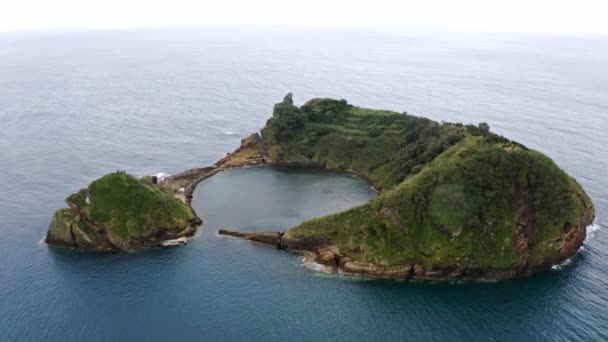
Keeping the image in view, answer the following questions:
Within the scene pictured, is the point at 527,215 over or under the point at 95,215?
over

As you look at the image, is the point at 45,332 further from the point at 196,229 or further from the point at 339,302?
the point at 339,302

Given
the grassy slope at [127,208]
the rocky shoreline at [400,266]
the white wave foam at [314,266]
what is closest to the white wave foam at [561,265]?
the rocky shoreline at [400,266]

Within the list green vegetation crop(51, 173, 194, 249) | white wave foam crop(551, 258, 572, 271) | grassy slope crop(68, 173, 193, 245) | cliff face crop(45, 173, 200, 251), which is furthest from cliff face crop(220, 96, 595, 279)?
green vegetation crop(51, 173, 194, 249)

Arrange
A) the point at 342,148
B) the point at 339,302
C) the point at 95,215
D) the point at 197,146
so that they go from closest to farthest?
1. the point at 339,302
2. the point at 95,215
3. the point at 342,148
4. the point at 197,146

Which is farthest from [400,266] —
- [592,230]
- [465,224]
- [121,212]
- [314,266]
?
[121,212]

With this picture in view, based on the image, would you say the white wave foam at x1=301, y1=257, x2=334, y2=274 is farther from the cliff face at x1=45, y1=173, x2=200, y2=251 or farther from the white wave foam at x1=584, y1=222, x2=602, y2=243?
the white wave foam at x1=584, y1=222, x2=602, y2=243

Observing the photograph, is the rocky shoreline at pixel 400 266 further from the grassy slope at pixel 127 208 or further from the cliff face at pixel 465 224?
the grassy slope at pixel 127 208

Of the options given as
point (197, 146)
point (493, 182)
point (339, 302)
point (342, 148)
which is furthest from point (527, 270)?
point (197, 146)
